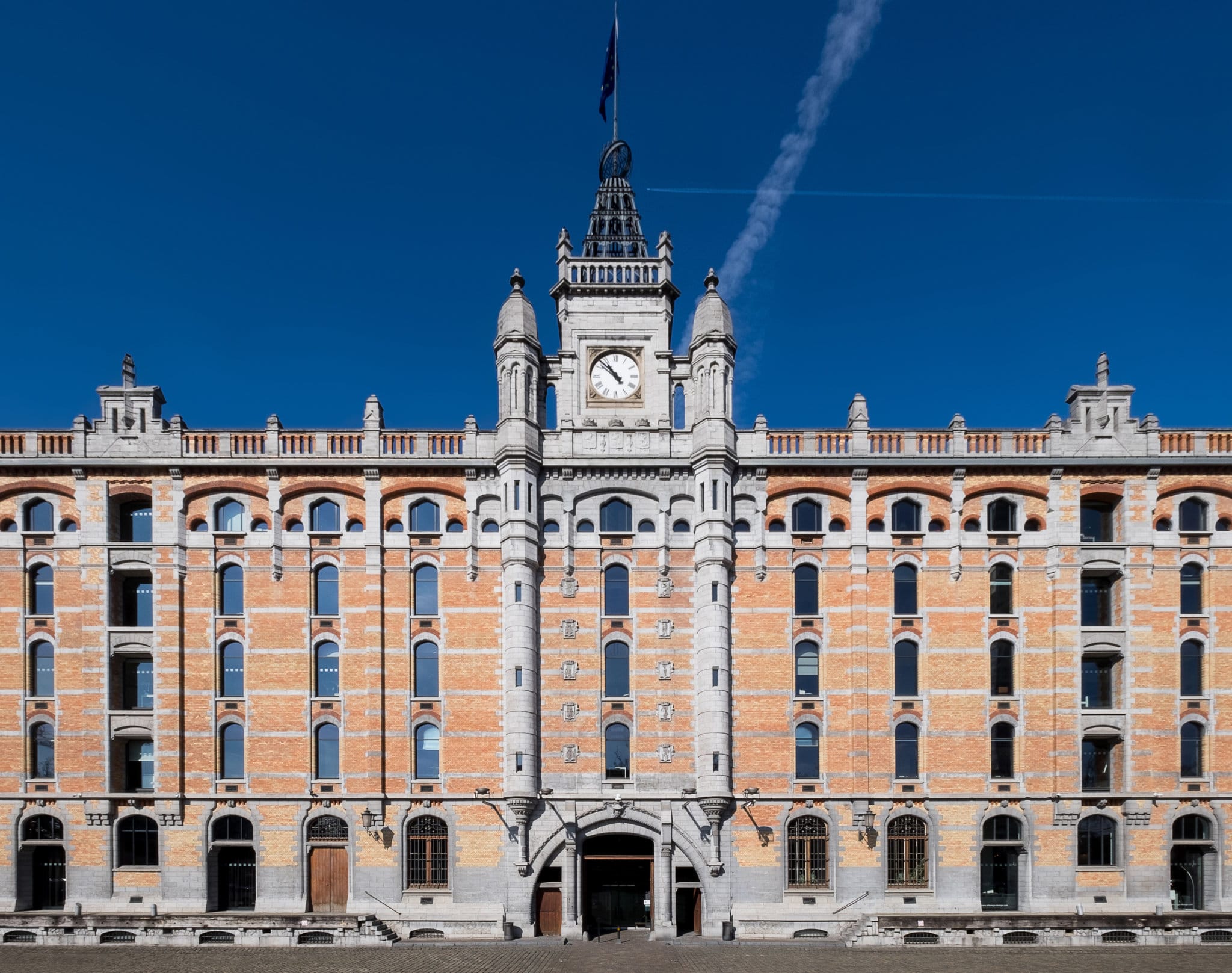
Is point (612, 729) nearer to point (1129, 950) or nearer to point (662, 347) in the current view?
point (662, 347)

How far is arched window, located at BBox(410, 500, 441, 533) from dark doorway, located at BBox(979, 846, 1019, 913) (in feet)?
90.8

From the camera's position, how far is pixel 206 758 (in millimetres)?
37594

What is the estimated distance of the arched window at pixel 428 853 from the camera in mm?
37375

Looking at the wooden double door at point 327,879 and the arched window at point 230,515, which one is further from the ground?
the arched window at point 230,515

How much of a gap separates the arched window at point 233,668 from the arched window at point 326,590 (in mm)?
3794

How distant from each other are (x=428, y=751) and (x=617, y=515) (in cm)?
1317

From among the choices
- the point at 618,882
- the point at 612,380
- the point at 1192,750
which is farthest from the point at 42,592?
the point at 1192,750

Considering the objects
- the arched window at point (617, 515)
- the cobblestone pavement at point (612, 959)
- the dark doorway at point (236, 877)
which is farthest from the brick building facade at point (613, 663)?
the cobblestone pavement at point (612, 959)

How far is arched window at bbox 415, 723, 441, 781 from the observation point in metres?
38.0

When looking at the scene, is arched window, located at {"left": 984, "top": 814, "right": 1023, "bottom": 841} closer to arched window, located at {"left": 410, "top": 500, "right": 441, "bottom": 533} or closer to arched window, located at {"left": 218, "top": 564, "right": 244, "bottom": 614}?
arched window, located at {"left": 410, "top": 500, "right": 441, "bottom": 533}

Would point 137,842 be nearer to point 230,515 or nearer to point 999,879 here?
point 230,515

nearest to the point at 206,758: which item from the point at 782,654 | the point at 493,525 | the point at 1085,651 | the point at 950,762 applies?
the point at 493,525

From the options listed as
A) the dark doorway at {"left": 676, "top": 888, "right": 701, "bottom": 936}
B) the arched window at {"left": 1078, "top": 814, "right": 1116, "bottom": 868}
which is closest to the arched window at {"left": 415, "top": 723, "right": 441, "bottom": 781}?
the dark doorway at {"left": 676, "top": 888, "right": 701, "bottom": 936}

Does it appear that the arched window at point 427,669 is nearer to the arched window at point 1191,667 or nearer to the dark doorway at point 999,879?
the dark doorway at point 999,879
